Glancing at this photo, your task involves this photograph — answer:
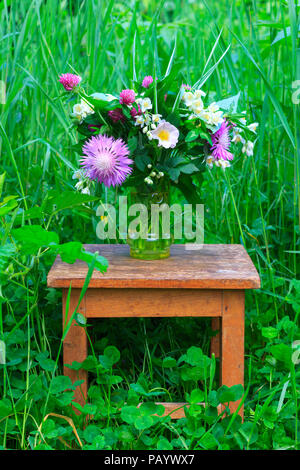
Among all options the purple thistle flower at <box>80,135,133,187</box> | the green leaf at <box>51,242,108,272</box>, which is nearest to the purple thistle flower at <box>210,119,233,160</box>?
the purple thistle flower at <box>80,135,133,187</box>

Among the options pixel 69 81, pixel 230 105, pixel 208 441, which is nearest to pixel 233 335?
pixel 208 441

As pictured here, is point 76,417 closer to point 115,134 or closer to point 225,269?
point 225,269

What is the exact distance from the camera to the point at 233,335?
4.67ft

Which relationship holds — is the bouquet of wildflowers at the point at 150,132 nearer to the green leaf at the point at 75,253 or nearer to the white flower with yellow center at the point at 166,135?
the white flower with yellow center at the point at 166,135

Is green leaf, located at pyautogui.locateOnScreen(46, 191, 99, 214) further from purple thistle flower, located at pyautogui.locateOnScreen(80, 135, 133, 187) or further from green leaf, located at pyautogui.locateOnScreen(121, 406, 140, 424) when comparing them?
green leaf, located at pyautogui.locateOnScreen(121, 406, 140, 424)

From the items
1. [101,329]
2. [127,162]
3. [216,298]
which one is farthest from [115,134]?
[101,329]

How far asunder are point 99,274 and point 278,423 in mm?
580

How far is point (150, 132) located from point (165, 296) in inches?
15.0

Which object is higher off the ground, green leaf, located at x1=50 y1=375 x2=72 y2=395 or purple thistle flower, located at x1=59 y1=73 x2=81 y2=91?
purple thistle flower, located at x1=59 y1=73 x2=81 y2=91

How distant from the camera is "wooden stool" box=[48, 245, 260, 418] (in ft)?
4.54

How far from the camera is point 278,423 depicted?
1503 millimetres

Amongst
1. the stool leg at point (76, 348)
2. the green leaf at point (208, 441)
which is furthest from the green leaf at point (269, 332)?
the stool leg at point (76, 348)

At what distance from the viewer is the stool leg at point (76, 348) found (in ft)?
4.66

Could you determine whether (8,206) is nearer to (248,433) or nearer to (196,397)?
(196,397)
